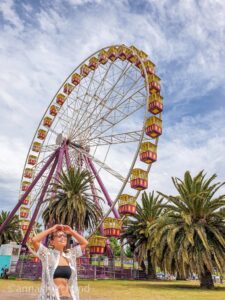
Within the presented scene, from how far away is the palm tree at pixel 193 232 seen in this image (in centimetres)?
2094

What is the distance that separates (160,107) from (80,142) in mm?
10141

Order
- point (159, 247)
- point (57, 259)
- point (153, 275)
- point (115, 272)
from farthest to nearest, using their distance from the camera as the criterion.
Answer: point (153, 275), point (115, 272), point (159, 247), point (57, 259)

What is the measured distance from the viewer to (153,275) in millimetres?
37250

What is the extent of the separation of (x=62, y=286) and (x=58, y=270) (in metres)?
0.20

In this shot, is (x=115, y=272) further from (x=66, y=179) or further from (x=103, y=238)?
(x=66, y=179)

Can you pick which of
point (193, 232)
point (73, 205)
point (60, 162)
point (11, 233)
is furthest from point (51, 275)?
point (11, 233)

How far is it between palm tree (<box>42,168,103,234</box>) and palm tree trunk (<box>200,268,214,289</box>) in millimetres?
10175

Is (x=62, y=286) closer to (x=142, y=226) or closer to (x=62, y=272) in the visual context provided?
(x=62, y=272)

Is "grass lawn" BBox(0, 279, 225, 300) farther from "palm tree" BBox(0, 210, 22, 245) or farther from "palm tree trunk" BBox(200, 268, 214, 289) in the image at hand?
"palm tree" BBox(0, 210, 22, 245)

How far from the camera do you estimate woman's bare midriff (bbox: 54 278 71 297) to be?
4.27m

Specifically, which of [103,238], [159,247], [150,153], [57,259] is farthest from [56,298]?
[103,238]

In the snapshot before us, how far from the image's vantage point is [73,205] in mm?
27438

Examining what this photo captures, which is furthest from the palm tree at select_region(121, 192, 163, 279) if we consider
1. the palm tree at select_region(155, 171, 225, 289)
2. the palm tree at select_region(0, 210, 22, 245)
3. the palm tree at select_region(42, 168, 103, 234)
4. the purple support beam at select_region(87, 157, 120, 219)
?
the palm tree at select_region(0, 210, 22, 245)

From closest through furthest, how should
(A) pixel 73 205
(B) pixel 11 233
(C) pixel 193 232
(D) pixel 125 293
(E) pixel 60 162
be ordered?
1. (D) pixel 125 293
2. (C) pixel 193 232
3. (A) pixel 73 205
4. (E) pixel 60 162
5. (B) pixel 11 233
